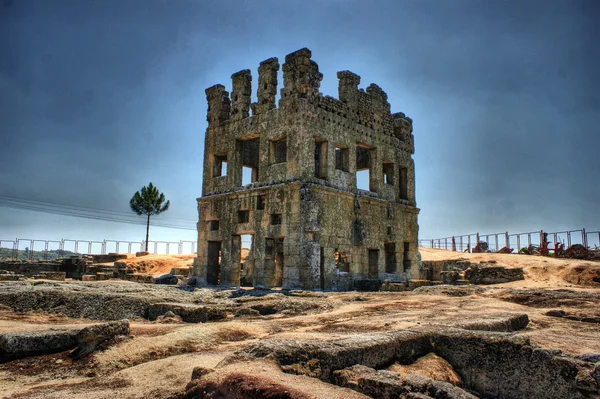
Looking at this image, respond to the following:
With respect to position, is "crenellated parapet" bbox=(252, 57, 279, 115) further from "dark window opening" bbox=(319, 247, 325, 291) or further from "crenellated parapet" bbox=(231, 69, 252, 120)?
"dark window opening" bbox=(319, 247, 325, 291)

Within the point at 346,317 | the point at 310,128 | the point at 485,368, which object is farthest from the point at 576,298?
the point at 310,128

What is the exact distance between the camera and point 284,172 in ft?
52.5

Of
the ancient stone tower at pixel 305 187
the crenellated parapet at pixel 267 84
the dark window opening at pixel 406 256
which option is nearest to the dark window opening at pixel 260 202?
the ancient stone tower at pixel 305 187

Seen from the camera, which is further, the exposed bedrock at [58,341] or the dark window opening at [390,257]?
the dark window opening at [390,257]

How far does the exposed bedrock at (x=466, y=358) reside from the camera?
4055mm

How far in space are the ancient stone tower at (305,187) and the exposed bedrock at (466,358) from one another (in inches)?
382

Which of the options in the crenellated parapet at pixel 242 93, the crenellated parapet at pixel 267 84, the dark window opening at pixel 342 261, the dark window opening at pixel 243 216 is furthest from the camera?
the crenellated parapet at pixel 242 93

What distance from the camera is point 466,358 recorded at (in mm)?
5039

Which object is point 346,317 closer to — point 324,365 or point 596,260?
point 324,365

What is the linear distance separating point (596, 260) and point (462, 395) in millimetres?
23796

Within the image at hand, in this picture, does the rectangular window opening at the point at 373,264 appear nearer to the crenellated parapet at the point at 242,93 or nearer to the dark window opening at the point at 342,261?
the dark window opening at the point at 342,261

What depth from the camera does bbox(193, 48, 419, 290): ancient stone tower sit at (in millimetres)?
15539

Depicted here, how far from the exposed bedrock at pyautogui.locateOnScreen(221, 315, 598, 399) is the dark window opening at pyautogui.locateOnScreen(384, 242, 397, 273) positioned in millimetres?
13743

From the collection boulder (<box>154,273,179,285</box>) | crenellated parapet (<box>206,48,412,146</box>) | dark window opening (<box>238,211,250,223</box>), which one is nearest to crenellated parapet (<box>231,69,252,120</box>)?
crenellated parapet (<box>206,48,412,146</box>)
